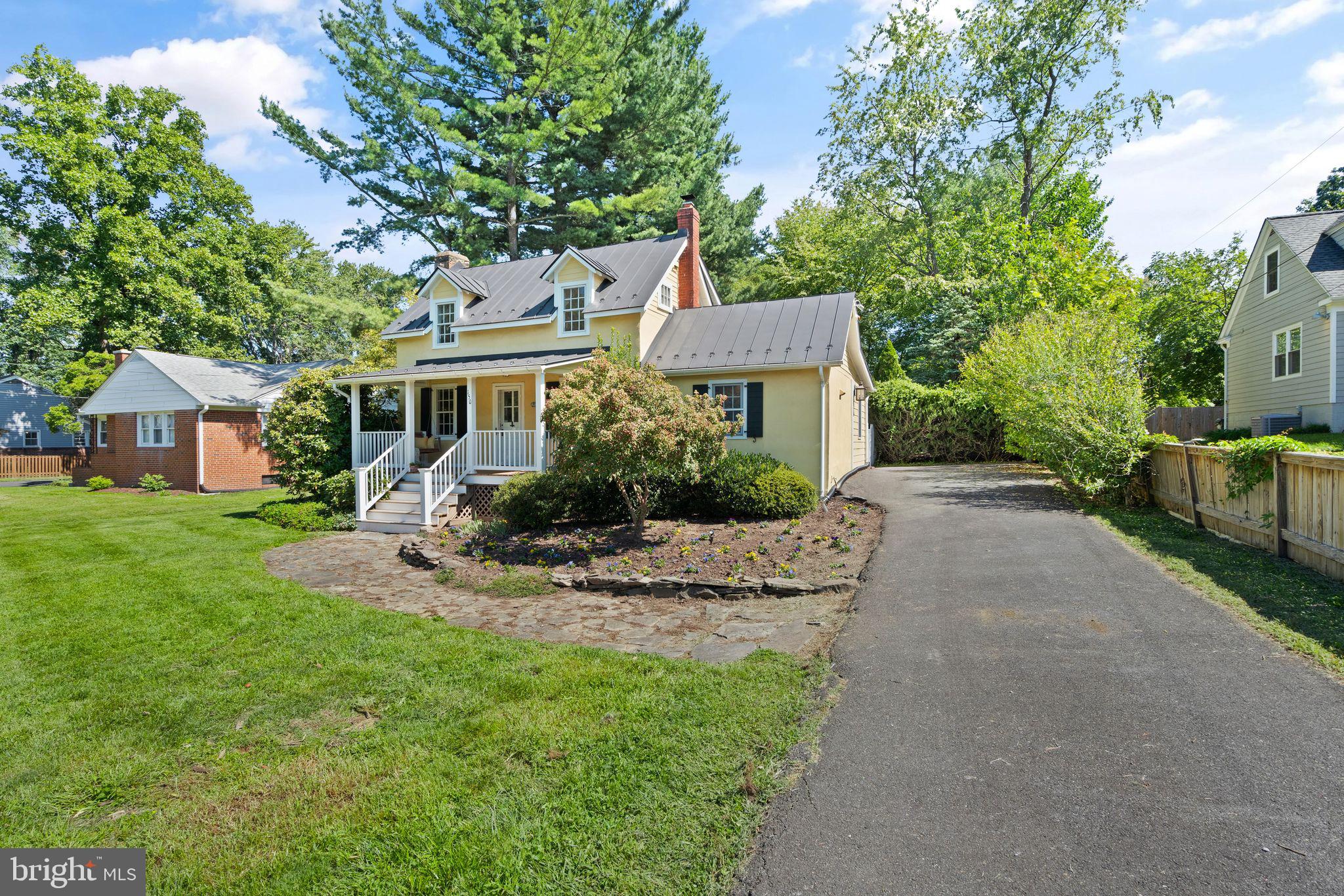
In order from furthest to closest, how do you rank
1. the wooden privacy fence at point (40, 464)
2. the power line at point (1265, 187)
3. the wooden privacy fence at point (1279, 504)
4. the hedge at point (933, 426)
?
the wooden privacy fence at point (40, 464) → the hedge at point (933, 426) → the power line at point (1265, 187) → the wooden privacy fence at point (1279, 504)

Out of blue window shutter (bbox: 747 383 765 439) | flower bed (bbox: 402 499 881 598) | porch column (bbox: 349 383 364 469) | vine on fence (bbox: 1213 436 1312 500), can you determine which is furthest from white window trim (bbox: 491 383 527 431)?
vine on fence (bbox: 1213 436 1312 500)

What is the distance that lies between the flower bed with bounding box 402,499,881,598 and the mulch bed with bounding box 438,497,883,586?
2 cm

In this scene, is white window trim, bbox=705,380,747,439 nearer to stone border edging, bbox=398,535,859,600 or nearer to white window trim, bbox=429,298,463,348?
stone border edging, bbox=398,535,859,600

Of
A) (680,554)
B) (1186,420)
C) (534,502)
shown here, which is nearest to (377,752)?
(680,554)

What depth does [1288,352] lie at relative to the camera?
17.2 meters

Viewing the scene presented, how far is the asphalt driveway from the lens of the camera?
2.72 meters

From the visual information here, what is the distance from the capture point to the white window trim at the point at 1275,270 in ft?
Answer: 57.4

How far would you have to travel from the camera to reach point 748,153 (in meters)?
31.5

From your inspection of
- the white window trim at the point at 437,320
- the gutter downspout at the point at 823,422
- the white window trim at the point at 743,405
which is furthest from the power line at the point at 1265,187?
the white window trim at the point at 437,320

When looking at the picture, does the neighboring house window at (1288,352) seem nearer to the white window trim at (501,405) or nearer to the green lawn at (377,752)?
the green lawn at (377,752)

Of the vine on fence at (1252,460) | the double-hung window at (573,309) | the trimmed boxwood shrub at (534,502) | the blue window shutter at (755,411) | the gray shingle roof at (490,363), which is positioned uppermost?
the double-hung window at (573,309)

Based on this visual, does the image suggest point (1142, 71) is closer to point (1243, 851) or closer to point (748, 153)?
point (748, 153)

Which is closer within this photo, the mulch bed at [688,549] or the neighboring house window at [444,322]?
the mulch bed at [688,549]

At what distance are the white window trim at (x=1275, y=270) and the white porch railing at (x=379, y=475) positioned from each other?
24111 millimetres
